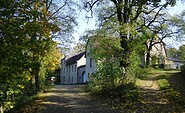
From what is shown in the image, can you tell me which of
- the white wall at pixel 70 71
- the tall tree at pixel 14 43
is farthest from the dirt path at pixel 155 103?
the white wall at pixel 70 71

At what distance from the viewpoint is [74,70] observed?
70625 mm

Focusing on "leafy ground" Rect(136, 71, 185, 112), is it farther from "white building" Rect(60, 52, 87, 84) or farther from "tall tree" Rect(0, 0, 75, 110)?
"white building" Rect(60, 52, 87, 84)

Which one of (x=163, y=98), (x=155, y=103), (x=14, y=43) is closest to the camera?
(x=14, y=43)

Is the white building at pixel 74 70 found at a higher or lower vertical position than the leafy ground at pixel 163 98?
higher

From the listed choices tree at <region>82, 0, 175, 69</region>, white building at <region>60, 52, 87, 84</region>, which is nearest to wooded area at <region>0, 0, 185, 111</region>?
tree at <region>82, 0, 175, 69</region>

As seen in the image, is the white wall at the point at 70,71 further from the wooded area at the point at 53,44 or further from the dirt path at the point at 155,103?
the dirt path at the point at 155,103

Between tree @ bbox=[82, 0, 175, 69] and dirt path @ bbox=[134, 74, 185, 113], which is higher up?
tree @ bbox=[82, 0, 175, 69]

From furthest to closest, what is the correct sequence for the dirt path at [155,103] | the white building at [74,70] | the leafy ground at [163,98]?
the white building at [74,70]
the leafy ground at [163,98]
the dirt path at [155,103]

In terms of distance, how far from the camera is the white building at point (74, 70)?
213 feet

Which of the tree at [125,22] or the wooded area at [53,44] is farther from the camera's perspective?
the tree at [125,22]

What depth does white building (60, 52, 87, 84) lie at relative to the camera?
64863 mm

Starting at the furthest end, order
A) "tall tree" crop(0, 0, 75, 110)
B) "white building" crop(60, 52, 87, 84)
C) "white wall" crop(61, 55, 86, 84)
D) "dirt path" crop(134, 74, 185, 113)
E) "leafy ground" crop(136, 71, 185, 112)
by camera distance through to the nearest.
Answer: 1. "white wall" crop(61, 55, 86, 84)
2. "white building" crop(60, 52, 87, 84)
3. "leafy ground" crop(136, 71, 185, 112)
4. "dirt path" crop(134, 74, 185, 113)
5. "tall tree" crop(0, 0, 75, 110)

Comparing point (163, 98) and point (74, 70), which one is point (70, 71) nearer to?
point (74, 70)

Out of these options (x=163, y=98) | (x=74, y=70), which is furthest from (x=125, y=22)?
(x=74, y=70)
